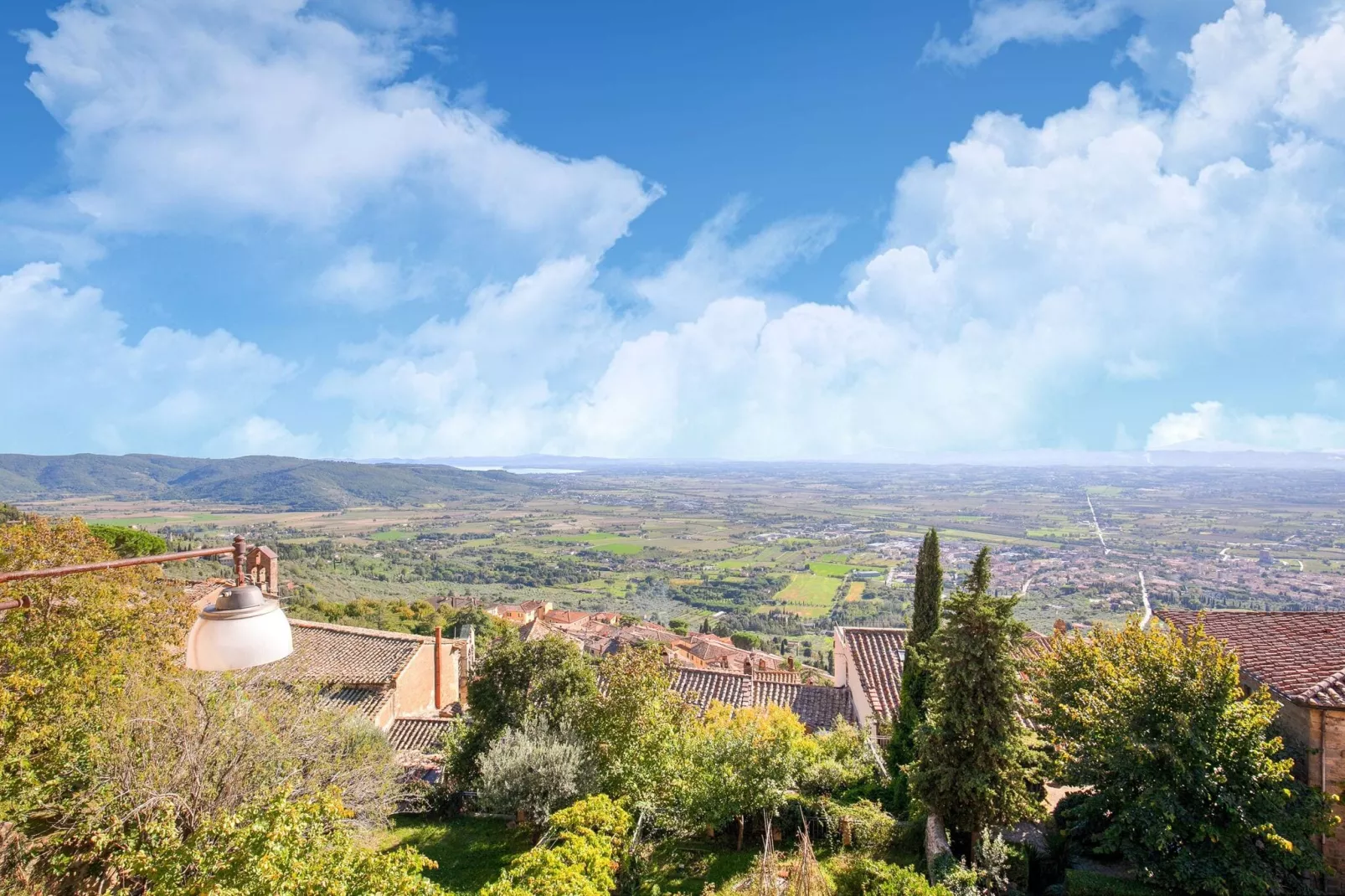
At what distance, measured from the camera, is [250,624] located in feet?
11.9

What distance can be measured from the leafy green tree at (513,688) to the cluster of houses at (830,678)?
984mm

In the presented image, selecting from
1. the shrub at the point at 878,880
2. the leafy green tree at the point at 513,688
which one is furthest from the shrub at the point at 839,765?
the leafy green tree at the point at 513,688

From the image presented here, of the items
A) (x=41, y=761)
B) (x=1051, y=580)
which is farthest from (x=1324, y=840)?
(x=1051, y=580)

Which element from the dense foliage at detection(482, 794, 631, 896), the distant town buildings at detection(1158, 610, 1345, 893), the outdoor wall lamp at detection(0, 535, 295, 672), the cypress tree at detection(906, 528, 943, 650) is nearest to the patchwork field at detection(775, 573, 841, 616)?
the cypress tree at detection(906, 528, 943, 650)

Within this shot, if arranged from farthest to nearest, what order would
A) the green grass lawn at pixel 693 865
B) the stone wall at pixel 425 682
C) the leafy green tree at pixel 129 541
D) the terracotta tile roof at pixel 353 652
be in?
the leafy green tree at pixel 129 541 < the stone wall at pixel 425 682 < the terracotta tile roof at pixel 353 652 < the green grass lawn at pixel 693 865

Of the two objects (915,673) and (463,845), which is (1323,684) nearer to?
(915,673)

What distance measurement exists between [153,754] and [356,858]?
17.1ft

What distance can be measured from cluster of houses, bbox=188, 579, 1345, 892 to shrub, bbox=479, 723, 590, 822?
414 cm

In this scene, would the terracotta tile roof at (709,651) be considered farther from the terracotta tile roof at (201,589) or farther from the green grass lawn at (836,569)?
the green grass lawn at (836,569)

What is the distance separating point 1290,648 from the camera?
11492 mm

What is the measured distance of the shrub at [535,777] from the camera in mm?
12398

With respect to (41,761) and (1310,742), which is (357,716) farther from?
(1310,742)

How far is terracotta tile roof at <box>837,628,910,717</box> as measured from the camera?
61.7 feet

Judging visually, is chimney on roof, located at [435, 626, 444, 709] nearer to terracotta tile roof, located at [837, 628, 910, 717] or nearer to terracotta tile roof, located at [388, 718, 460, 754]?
terracotta tile roof, located at [388, 718, 460, 754]
